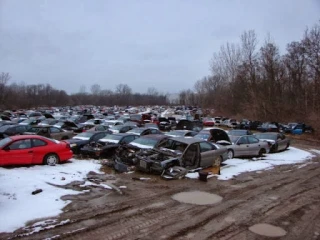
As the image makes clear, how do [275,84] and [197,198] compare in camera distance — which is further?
[275,84]

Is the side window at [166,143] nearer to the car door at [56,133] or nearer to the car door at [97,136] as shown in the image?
the car door at [97,136]

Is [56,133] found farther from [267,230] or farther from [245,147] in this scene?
[267,230]

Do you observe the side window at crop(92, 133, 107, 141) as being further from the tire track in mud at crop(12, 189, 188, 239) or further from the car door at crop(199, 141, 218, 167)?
the tire track in mud at crop(12, 189, 188, 239)

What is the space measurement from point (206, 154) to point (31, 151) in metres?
7.42

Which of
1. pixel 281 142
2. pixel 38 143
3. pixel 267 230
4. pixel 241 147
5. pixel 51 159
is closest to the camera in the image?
pixel 267 230

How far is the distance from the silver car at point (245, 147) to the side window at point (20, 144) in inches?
411

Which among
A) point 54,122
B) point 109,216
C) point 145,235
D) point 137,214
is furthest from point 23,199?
point 54,122

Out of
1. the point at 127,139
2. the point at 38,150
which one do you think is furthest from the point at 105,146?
the point at 38,150

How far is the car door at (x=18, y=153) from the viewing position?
12.5 metres

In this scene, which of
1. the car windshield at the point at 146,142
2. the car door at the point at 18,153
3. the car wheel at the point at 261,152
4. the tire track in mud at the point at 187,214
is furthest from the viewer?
the car wheel at the point at 261,152

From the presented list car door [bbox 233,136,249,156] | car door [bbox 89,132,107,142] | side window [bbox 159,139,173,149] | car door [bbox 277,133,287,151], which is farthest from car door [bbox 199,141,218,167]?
car door [bbox 277,133,287,151]

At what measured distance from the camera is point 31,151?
13.0 m

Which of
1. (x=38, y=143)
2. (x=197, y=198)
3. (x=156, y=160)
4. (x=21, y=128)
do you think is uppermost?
(x=38, y=143)

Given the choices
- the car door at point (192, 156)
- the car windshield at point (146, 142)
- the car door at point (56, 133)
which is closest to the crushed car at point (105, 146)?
the car windshield at point (146, 142)
